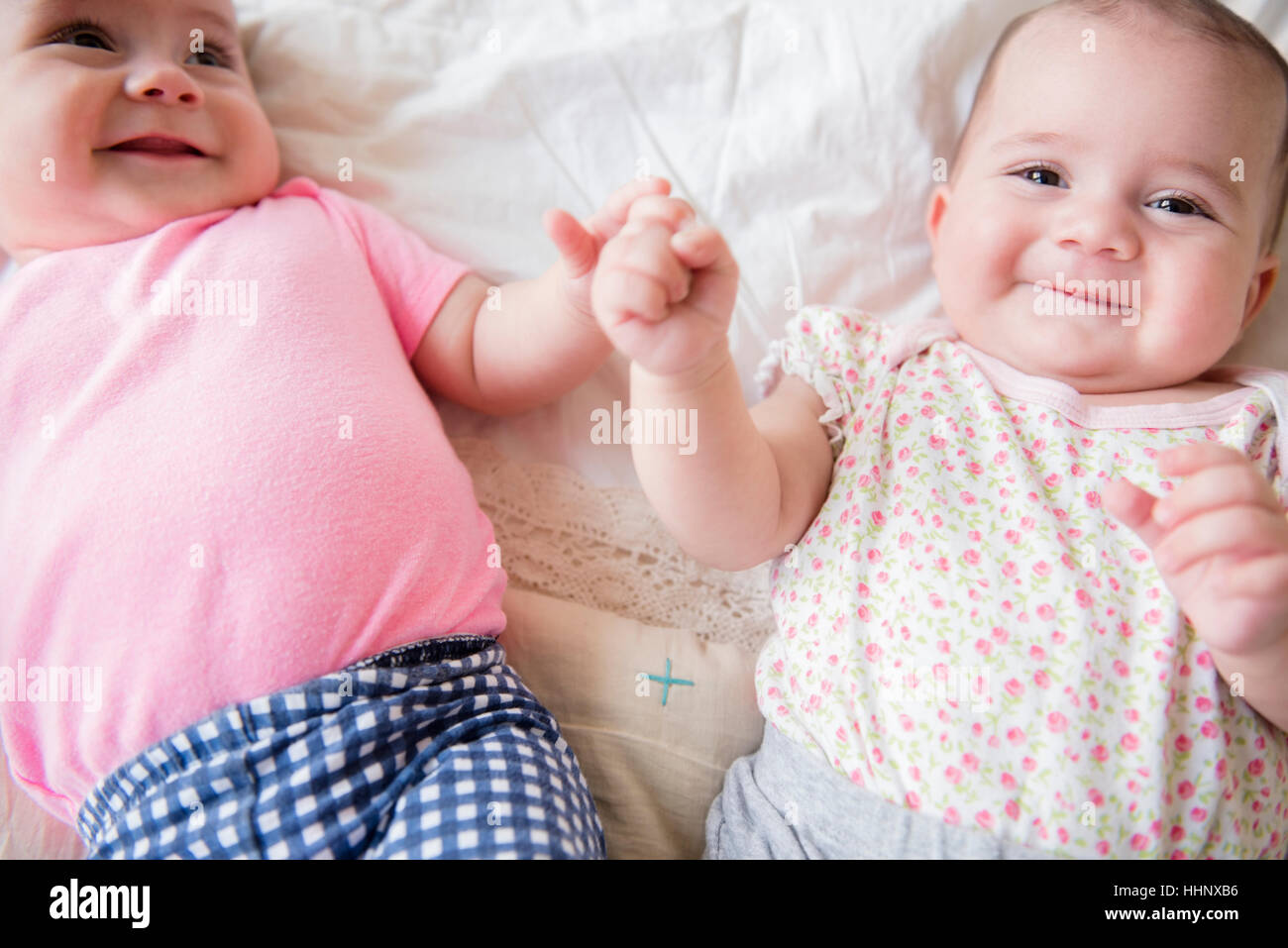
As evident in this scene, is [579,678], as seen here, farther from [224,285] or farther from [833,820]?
[224,285]

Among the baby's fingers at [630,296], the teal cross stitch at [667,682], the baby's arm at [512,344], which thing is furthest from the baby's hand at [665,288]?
the teal cross stitch at [667,682]

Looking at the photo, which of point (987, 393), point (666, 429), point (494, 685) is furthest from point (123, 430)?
point (987, 393)

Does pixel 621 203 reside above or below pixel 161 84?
below

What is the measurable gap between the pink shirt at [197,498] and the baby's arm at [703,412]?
0.28 m

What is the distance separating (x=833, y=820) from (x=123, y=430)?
0.84 m

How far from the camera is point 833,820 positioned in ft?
2.96

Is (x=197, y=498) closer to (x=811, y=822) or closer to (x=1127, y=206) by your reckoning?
(x=811, y=822)

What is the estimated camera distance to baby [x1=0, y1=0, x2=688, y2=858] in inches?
33.3

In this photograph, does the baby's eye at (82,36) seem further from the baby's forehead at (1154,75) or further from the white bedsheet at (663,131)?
the baby's forehead at (1154,75)

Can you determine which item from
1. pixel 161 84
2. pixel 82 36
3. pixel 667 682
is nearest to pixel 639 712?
pixel 667 682

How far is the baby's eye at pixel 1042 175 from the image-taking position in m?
1.02

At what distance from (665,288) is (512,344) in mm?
461

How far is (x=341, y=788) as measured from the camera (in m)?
0.84
